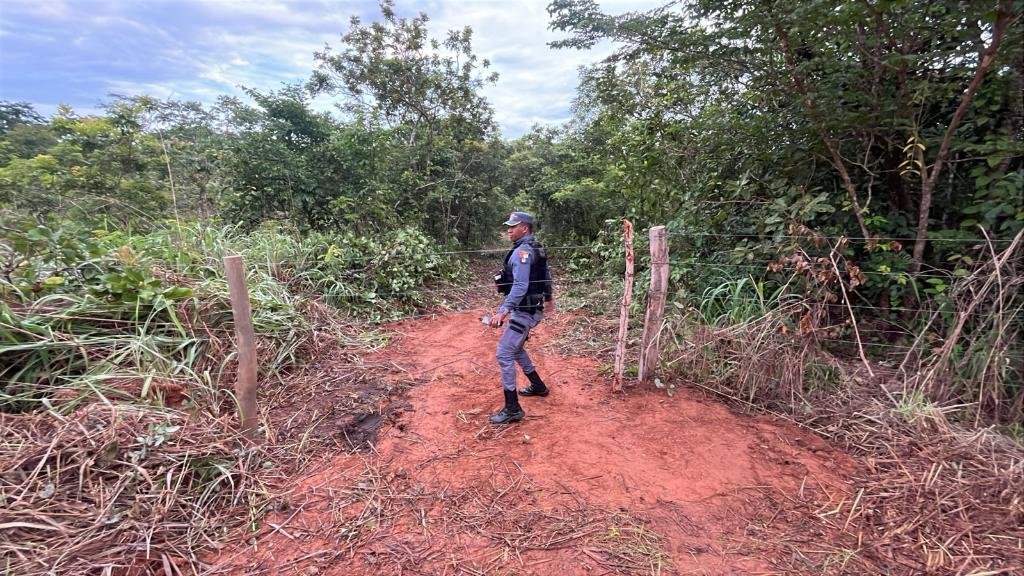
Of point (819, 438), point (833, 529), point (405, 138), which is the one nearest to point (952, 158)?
point (819, 438)

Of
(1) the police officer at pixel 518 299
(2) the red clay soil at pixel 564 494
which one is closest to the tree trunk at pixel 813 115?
(2) the red clay soil at pixel 564 494

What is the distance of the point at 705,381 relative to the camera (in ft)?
11.4

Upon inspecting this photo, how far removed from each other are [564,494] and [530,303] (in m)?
1.35

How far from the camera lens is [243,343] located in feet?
8.48

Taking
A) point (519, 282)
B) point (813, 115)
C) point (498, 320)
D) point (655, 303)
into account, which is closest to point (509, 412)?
point (498, 320)

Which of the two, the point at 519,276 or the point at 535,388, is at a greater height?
the point at 519,276

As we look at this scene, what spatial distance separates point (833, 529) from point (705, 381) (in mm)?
1467

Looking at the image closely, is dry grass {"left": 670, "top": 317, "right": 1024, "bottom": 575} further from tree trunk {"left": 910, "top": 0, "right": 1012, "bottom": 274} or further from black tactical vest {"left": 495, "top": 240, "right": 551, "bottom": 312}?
black tactical vest {"left": 495, "top": 240, "right": 551, "bottom": 312}

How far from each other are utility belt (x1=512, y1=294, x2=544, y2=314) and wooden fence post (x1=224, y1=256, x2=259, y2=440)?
71.1 inches

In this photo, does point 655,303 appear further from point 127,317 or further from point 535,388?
point 127,317

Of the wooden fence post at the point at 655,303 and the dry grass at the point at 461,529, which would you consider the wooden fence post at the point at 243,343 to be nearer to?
the dry grass at the point at 461,529

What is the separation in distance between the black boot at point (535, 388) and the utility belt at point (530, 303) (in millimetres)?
620

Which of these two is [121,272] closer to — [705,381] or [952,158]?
[705,381]

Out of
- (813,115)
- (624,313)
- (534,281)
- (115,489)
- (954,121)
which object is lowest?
(115,489)
